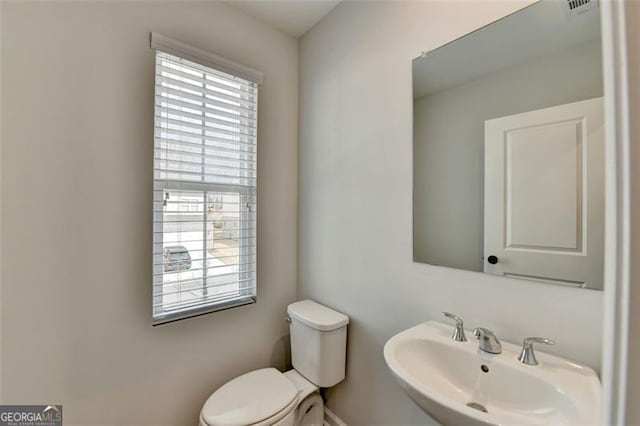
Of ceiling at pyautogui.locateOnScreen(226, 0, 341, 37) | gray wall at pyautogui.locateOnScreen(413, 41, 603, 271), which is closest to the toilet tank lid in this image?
gray wall at pyautogui.locateOnScreen(413, 41, 603, 271)

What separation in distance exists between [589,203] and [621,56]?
713 millimetres

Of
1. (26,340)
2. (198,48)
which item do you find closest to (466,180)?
(198,48)

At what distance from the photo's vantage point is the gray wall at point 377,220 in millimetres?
957

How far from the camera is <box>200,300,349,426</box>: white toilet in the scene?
120 centimetres

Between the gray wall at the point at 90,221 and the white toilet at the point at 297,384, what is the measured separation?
0.30 m

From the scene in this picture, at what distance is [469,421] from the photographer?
0.68 meters

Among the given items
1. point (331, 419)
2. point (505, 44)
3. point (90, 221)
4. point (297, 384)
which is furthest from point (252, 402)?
point (505, 44)

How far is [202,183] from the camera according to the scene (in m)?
1.48

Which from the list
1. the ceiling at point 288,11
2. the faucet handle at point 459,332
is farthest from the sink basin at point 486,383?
the ceiling at point 288,11

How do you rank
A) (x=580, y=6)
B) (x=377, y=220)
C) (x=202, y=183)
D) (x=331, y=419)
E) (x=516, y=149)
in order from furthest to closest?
1. (x=331, y=419)
2. (x=202, y=183)
3. (x=377, y=220)
4. (x=516, y=149)
5. (x=580, y=6)

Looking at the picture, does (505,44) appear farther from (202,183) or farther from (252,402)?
(252,402)

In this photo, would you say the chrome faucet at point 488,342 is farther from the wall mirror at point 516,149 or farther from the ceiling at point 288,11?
the ceiling at point 288,11

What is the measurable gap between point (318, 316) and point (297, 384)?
0.39 meters

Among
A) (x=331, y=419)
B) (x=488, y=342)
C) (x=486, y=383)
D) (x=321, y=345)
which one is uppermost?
(x=488, y=342)
